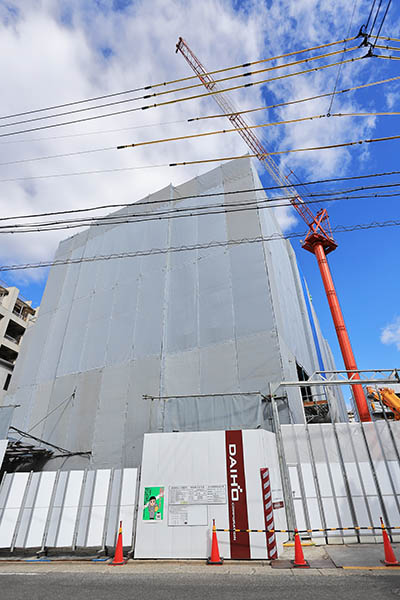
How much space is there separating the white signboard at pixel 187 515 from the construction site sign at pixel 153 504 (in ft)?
0.92

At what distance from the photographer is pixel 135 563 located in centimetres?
803

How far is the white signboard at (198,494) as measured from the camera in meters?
8.65

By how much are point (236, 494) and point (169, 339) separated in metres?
10.0

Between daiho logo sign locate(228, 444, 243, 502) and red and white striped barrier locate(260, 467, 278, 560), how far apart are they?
66 centimetres

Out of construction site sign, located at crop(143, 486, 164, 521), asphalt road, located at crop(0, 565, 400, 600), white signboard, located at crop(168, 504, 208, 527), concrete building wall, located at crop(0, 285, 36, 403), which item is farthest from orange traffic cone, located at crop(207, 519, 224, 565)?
concrete building wall, located at crop(0, 285, 36, 403)

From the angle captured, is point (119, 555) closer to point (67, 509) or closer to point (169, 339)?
point (67, 509)

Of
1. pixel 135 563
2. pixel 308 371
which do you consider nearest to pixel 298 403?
pixel 308 371

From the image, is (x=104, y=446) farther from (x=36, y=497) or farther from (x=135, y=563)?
(x=135, y=563)

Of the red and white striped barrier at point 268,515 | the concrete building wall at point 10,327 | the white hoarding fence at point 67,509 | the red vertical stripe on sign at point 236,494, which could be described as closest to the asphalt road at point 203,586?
the red and white striped barrier at point 268,515

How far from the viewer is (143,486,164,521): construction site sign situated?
8.72 m

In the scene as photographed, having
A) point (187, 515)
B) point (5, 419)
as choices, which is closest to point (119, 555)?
point (187, 515)

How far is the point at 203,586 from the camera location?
601 centimetres

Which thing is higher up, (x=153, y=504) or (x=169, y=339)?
(x=169, y=339)

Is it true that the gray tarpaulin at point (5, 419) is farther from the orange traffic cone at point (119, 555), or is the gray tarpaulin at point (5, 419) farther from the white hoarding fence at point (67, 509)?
the orange traffic cone at point (119, 555)
